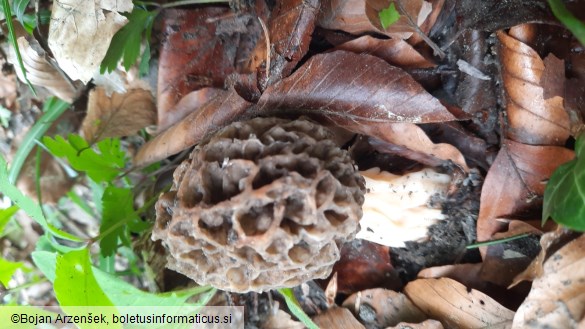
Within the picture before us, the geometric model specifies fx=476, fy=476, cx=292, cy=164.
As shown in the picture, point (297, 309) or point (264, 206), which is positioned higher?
point (264, 206)

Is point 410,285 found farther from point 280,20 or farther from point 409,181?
point 280,20

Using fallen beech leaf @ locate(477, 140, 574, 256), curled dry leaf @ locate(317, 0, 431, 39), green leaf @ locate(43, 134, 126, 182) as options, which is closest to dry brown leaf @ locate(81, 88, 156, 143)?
green leaf @ locate(43, 134, 126, 182)

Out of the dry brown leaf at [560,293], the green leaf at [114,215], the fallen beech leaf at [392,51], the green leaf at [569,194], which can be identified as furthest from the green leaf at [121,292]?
the green leaf at [569,194]

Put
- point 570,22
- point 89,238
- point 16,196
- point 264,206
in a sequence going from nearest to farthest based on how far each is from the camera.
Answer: point 570,22
point 264,206
point 16,196
point 89,238

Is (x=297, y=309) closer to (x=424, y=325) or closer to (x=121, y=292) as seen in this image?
(x=424, y=325)

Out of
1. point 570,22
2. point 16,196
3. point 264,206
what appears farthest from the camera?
point 16,196

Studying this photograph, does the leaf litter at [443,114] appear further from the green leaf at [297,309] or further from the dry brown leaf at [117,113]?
the dry brown leaf at [117,113]

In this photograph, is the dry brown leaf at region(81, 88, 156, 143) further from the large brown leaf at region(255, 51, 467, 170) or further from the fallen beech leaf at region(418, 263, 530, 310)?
the fallen beech leaf at region(418, 263, 530, 310)

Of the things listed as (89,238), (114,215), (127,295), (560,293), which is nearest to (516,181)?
(560,293)
